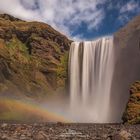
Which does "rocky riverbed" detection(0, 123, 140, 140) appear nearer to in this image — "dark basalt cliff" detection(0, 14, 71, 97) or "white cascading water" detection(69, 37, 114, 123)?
"white cascading water" detection(69, 37, 114, 123)

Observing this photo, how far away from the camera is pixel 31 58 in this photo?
122688 mm

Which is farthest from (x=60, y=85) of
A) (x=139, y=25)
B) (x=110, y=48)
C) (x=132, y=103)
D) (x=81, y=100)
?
(x=132, y=103)

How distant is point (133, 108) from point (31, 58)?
224 ft

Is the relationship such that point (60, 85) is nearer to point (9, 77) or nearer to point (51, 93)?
point (51, 93)

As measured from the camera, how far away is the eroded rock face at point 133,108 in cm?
5748

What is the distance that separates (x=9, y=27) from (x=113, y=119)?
176 ft

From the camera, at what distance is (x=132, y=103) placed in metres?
60.5

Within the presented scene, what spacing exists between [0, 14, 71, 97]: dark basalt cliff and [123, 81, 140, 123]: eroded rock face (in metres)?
49.3

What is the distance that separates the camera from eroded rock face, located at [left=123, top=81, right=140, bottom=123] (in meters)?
57.5

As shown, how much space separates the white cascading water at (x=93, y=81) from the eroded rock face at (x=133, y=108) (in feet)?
113

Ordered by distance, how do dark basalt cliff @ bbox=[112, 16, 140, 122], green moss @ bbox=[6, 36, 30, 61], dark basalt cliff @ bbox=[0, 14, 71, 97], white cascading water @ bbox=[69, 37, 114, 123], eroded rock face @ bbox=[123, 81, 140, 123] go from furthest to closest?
green moss @ bbox=[6, 36, 30, 61]
dark basalt cliff @ bbox=[0, 14, 71, 97]
white cascading water @ bbox=[69, 37, 114, 123]
dark basalt cliff @ bbox=[112, 16, 140, 122]
eroded rock face @ bbox=[123, 81, 140, 123]

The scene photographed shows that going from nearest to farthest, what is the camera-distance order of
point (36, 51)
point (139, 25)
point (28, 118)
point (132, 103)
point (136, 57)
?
point (132, 103), point (28, 118), point (136, 57), point (139, 25), point (36, 51)

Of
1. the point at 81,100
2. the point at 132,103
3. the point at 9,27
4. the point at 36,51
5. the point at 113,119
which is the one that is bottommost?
the point at 132,103

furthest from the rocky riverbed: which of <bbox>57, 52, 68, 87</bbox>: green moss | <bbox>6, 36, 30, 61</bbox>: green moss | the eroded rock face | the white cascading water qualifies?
<bbox>6, 36, 30, 61</bbox>: green moss
